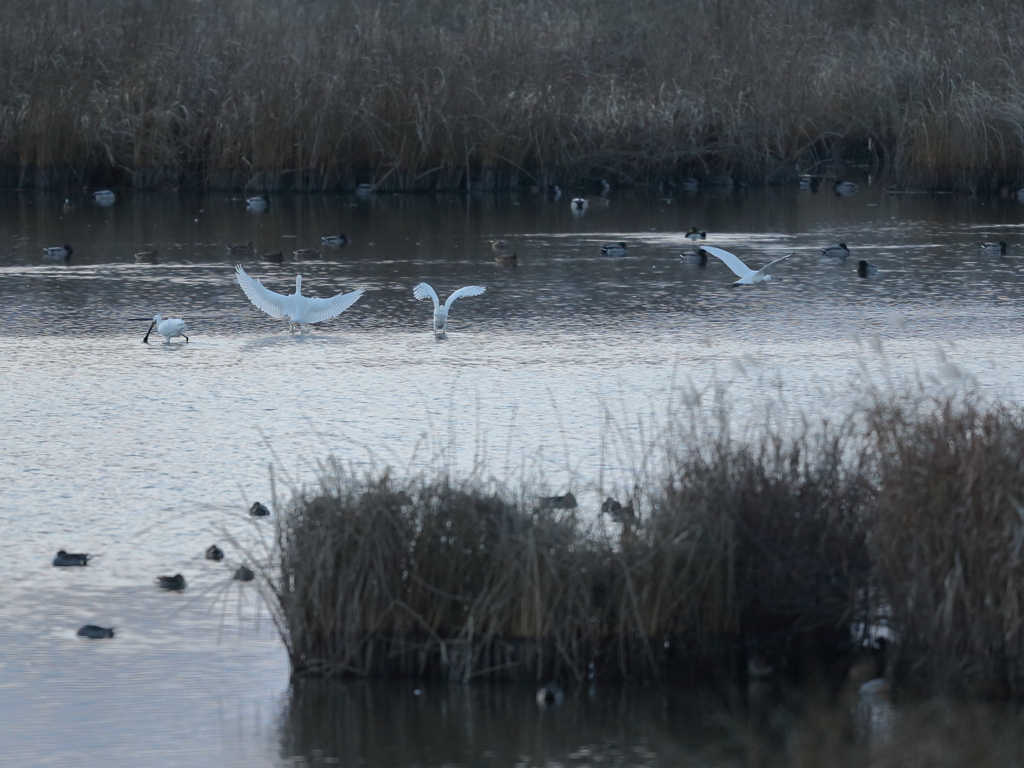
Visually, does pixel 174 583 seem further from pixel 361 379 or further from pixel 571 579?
pixel 361 379

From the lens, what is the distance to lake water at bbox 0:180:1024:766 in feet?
16.7

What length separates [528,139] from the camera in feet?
68.4

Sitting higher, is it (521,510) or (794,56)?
(794,56)

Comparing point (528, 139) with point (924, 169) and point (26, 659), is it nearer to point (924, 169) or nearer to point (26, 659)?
point (924, 169)

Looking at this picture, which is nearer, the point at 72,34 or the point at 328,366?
the point at 328,366

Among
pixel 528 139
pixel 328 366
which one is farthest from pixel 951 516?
pixel 528 139

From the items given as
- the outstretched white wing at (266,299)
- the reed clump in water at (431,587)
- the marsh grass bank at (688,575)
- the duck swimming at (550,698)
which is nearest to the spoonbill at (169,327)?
the outstretched white wing at (266,299)

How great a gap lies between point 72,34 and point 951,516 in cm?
1913

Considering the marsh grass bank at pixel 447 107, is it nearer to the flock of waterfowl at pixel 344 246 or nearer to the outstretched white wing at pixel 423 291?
the flock of waterfowl at pixel 344 246

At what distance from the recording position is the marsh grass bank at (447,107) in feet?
66.5

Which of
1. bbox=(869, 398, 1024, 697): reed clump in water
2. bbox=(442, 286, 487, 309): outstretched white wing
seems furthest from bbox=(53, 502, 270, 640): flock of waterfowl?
bbox=(442, 286, 487, 309): outstretched white wing

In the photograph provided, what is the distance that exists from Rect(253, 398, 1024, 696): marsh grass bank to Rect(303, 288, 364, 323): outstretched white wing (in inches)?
237

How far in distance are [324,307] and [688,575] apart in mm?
6593

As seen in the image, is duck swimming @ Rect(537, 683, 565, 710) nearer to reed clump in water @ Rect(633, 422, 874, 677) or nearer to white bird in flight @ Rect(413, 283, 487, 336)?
reed clump in water @ Rect(633, 422, 874, 677)
